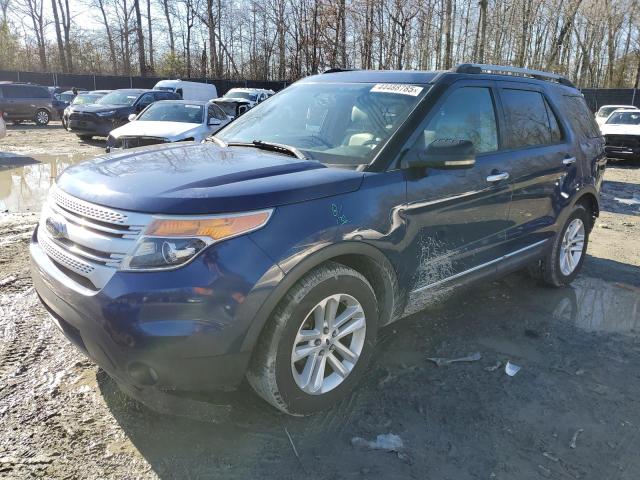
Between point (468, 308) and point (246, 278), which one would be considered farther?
point (468, 308)

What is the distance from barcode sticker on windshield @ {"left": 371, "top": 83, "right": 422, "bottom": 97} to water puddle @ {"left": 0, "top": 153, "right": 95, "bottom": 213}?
5738 mm

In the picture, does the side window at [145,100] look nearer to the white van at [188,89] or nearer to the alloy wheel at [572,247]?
the white van at [188,89]

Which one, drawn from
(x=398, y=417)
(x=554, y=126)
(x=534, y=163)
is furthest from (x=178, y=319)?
(x=554, y=126)

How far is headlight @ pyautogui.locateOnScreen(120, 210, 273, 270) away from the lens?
229 cm

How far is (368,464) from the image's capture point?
101 inches

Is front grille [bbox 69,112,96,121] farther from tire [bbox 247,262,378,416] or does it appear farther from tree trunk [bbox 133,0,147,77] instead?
tree trunk [bbox 133,0,147,77]

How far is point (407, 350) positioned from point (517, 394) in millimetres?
784

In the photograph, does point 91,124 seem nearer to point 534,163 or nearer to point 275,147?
point 275,147

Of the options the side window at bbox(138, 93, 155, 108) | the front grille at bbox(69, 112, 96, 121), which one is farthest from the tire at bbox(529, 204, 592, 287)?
the side window at bbox(138, 93, 155, 108)

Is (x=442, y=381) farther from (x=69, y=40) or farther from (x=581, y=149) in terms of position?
(x=69, y=40)

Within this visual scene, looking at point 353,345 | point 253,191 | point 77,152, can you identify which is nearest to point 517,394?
point 353,345

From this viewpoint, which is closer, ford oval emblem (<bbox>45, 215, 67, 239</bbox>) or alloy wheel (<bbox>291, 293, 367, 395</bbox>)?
ford oval emblem (<bbox>45, 215, 67, 239</bbox>)

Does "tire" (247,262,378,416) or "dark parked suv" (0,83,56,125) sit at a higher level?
"dark parked suv" (0,83,56,125)

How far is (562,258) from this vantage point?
16.7 ft
